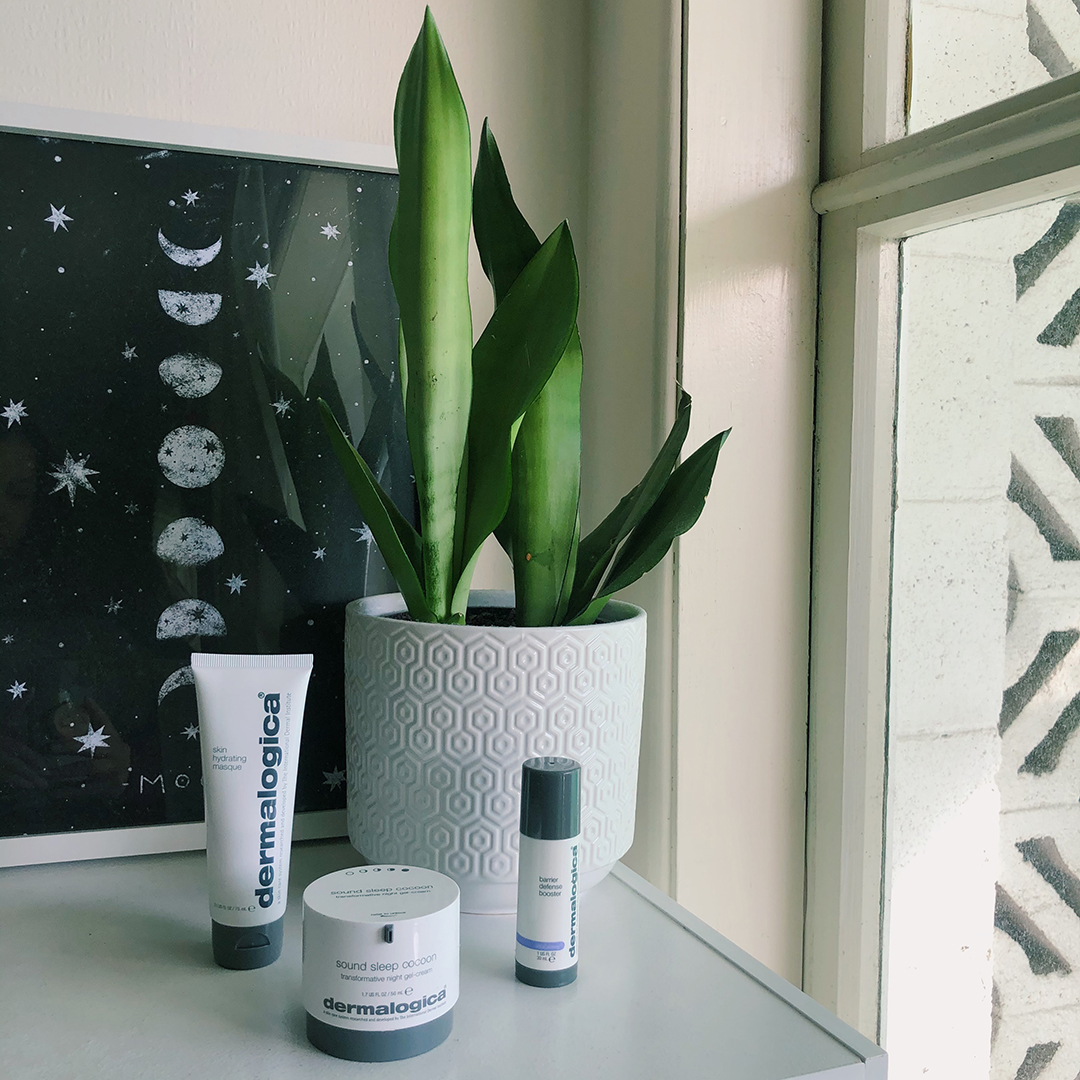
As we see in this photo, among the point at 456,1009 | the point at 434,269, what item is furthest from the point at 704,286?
the point at 456,1009

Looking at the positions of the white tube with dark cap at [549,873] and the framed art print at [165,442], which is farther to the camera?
the framed art print at [165,442]

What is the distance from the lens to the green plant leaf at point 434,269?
532mm

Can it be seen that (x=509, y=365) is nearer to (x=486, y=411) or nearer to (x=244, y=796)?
(x=486, y=411)

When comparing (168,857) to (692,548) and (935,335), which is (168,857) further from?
(935,335)

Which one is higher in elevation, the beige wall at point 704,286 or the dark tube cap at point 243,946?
the beige wall at point 704,286

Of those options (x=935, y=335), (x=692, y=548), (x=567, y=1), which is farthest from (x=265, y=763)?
(x=567, y=1)

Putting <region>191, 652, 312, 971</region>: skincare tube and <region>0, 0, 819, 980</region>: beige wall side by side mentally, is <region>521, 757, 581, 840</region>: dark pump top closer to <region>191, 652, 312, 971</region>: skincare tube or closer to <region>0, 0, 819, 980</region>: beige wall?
<region>191, 652, 312, 971</region>: skincare tube

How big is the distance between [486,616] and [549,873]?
0.70 feet

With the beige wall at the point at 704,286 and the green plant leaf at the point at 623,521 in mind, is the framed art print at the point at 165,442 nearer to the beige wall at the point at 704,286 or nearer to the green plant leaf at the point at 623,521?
the beige wall at the point at 704,286

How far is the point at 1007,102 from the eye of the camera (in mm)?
570

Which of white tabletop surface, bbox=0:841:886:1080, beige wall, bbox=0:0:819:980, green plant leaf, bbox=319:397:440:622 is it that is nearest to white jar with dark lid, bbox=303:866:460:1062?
white tabletop surface, bbox=0:841:886:1080

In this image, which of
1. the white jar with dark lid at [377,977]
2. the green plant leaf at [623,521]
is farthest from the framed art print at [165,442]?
the white jar with dark lid at [377,977]

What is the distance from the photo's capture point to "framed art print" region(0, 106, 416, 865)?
25.2 inches

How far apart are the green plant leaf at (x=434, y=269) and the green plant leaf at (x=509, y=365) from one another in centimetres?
1
